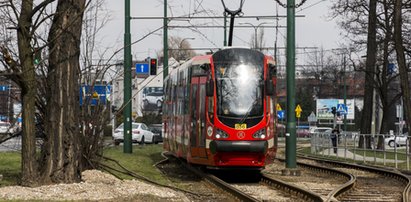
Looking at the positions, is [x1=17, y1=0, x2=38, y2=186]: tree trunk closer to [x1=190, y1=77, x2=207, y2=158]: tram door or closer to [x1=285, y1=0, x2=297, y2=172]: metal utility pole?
[x1=190, y1=77, x2=207, y2=158]: tram door

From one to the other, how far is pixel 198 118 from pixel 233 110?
118 cm

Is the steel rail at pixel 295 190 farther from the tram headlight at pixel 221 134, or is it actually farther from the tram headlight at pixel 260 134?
the tram headlight at pixel 221 134

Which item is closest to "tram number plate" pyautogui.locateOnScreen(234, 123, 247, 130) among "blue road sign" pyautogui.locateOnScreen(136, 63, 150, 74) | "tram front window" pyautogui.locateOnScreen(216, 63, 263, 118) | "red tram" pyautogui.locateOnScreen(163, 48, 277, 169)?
"red tram" pyautogui.locateOnScreen(163, 48, 277, 169)

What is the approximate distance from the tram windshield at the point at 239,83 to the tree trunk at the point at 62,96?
17.5 ft

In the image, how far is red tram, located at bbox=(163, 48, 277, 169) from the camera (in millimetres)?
18234

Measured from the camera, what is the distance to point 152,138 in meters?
50.4

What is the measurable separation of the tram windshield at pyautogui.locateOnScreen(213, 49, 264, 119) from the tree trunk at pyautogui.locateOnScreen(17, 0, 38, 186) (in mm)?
6082

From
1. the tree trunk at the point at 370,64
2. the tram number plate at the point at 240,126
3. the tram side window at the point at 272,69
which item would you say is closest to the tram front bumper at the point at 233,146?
the tram number plate at the point at 240,126

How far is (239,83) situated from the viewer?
18750 millimetres

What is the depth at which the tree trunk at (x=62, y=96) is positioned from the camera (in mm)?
13625

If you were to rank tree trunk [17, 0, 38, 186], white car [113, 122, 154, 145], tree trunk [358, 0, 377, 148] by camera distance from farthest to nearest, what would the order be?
white car [113, 122, 154, 145] < tree trunk [358, 0, 377, 148] < tree trunk [17, 0, 38, 186]

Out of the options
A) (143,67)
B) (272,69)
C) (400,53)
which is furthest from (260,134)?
(143,67)

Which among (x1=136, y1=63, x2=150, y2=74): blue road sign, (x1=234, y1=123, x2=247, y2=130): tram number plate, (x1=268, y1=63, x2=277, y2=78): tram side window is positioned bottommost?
(x1=234, y1=123, x2=247, y2=130): tram number plate

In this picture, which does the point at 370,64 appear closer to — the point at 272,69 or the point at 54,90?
the point at 272,69
